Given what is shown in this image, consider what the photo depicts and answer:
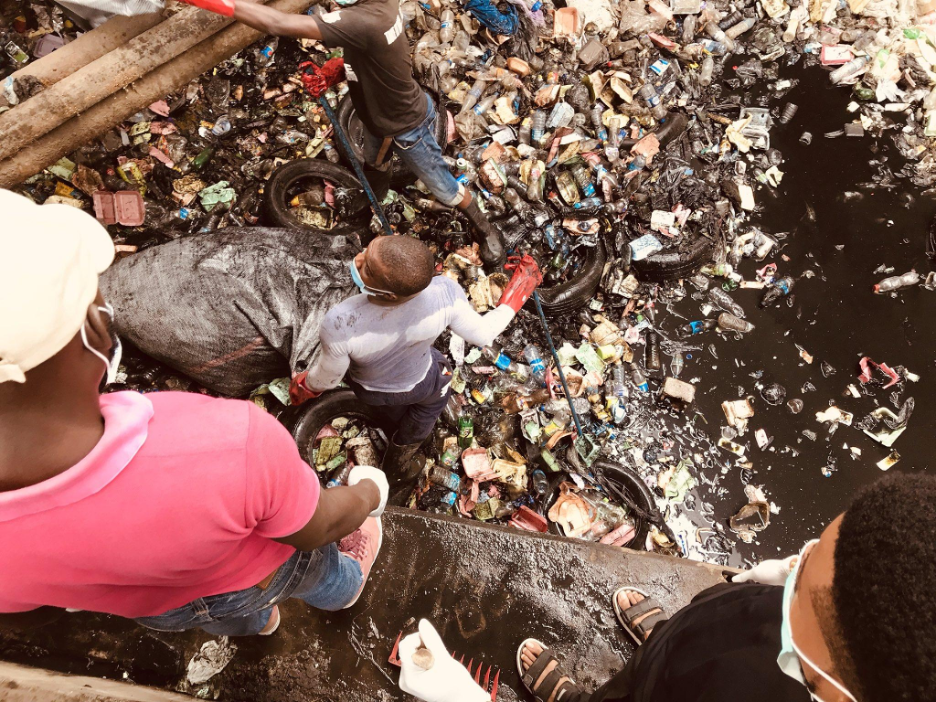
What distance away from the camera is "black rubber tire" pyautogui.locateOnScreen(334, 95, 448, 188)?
366 centimetres

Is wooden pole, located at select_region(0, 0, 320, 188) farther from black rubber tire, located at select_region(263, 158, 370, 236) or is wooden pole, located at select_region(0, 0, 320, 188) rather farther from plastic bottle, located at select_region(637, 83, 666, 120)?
plastic bottle, located at select_region(637, 83, 666, 120)

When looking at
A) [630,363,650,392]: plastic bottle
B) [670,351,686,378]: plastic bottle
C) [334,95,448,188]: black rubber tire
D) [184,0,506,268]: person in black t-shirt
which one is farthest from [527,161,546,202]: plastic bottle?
[670,351,686,378]: plastic bottle

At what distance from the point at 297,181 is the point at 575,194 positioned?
6.67ft

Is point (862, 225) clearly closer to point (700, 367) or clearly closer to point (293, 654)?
point (700, 367)

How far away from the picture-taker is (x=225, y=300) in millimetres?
2510

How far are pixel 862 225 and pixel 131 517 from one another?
16.6 feet

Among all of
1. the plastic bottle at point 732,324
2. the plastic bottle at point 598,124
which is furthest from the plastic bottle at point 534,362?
the plastic bottle at point 598,124

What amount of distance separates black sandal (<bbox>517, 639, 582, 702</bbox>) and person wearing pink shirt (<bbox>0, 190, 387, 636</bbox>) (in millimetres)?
1462

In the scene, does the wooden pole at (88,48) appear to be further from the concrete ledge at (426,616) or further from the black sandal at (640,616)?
the black sandal at (640,616)

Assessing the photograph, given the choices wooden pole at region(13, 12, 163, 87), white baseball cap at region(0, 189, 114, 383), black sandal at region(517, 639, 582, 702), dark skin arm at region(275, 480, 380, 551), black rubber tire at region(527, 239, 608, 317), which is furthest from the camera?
black rubber tire at region(527, 239, 608, 317)

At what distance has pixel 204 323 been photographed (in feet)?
8.25

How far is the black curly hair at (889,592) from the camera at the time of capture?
0.83 meters

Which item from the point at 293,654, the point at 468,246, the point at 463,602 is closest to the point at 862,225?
the point at 468,246

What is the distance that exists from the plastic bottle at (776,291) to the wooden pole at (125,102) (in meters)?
3.90
